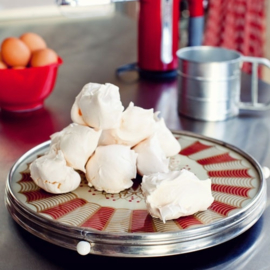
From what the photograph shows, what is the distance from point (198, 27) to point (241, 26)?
114 cm

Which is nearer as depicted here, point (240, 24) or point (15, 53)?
point (15, 53)

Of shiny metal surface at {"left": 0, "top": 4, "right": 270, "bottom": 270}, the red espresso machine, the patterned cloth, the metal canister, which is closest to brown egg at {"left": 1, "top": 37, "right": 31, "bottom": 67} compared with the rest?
shiny metal surface at {"left": 0, "top": 4, "right": 270, "bottom": 270}

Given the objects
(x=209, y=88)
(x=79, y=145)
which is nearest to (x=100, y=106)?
(x=79, y=145)

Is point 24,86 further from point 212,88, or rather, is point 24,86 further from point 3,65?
point 212,88

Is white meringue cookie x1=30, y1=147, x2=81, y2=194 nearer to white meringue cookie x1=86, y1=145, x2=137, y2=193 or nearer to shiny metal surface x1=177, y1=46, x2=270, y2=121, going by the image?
white meringue cookie x1=86, y1=145, x2=137, y2=193

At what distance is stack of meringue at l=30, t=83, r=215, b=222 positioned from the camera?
0.70 metres

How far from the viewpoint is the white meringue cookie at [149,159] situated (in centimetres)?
73

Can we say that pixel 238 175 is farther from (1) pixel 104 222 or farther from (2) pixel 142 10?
(2) pixel 142 10

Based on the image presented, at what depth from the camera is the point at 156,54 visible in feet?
4.52

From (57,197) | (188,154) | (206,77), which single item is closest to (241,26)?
(206,77)

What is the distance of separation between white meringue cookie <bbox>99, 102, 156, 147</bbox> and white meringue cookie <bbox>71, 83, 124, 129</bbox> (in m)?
0.02

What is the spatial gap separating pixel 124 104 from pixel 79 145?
20.0 inches

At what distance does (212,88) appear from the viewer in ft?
3.50

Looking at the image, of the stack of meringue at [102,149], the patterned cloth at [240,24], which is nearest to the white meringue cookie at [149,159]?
the stack of meringue at [102,149]
